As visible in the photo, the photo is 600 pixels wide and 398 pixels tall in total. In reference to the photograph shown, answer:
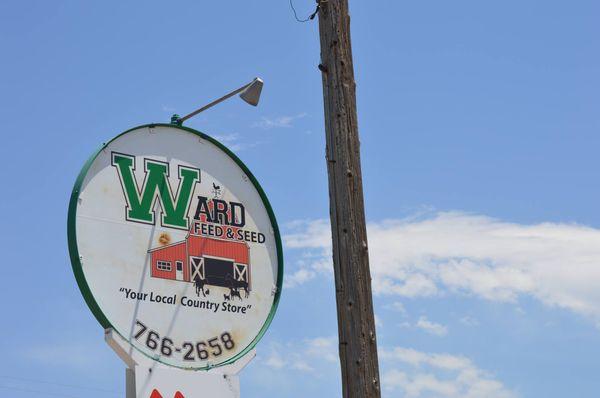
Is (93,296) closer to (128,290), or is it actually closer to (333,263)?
(128,290)

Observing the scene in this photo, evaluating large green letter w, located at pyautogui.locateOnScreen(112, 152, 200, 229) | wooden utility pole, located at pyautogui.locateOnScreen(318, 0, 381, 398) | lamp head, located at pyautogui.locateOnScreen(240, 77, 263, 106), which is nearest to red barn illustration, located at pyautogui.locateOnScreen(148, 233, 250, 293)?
large green letter w, located at pyautogui.locateOnScreen(112, 152, 200, 229)

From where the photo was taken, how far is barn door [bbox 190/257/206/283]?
39.2 feet

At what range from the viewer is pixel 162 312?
1161 cm

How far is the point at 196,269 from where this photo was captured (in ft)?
39.4

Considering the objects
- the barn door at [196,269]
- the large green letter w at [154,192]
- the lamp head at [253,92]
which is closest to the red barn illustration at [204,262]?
the barn door at [196,269]

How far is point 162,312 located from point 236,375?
42.5 inches

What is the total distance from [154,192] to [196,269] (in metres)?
0.91

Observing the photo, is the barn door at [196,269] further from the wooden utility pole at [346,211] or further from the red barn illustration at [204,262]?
the wooden utility pole at [346,211]

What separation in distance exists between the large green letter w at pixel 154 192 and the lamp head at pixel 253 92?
102 cm

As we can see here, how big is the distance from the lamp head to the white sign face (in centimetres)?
62

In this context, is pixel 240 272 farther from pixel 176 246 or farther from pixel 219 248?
pixel 176 246

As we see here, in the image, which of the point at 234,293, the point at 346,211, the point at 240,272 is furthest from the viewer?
the point at 240,272

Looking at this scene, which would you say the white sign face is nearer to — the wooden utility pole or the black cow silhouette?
the black cow silhouette

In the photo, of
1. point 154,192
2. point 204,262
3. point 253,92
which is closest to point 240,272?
point 204,262
